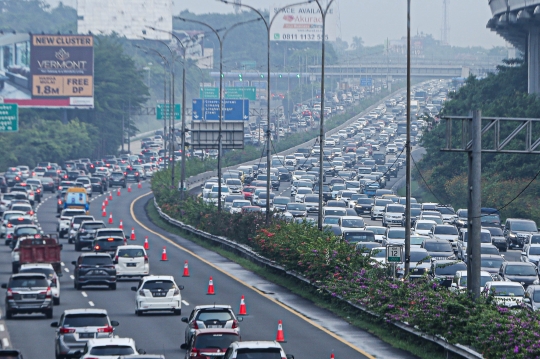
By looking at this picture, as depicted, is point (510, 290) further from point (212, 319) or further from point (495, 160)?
point (495, 160)

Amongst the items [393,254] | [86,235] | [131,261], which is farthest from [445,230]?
[393,254]

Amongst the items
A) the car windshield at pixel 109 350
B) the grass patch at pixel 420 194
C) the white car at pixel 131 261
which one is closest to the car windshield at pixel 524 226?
the white car at pixel 131 261

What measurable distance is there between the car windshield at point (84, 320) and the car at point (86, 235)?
3340cm

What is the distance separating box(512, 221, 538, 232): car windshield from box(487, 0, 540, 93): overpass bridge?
2218 centimetres

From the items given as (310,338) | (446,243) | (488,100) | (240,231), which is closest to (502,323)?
(310,338)

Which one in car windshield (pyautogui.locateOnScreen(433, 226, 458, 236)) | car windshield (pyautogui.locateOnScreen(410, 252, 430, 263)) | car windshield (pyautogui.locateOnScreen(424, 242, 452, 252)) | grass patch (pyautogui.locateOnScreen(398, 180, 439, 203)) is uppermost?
grass patch (pyautogui.locateOnScreen(398, 180, 439, 203))

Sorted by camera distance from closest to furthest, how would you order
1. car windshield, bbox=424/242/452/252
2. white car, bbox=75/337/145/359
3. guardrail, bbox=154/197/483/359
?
1. white car, bbox=75/337/145/359
2. guardrail, bbox=154/197/483/359
3. car windshield, bbox=424/242/452/252

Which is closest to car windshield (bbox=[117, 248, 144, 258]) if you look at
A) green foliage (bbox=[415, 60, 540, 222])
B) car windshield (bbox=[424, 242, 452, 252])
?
car windshield (bbox=[424, 242, 452, 252])

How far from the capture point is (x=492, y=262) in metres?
43.8

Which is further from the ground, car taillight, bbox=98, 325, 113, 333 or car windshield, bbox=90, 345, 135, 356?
car windshield, bbox=90, 345, 135, 356

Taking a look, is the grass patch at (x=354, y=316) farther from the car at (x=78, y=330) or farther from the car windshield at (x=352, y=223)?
the car at (x=78, y=330)

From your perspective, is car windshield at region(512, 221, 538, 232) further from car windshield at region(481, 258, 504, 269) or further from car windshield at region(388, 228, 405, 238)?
car windshield at region(481, 258, 504, 269)

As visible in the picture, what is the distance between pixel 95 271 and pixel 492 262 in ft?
47.8

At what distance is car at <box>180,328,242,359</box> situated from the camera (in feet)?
77.2
